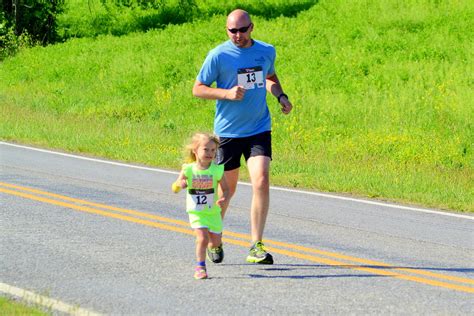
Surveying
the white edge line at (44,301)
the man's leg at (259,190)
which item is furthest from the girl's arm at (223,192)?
the white edge line at (44,301)

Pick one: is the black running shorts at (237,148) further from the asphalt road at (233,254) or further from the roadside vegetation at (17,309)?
the roadside vegetation at (17,309)

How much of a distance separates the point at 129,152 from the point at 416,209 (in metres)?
7.11

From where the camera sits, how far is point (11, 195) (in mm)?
12156

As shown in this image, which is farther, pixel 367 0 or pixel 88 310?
pixel 367 0

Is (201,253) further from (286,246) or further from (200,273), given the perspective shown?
(286,246)

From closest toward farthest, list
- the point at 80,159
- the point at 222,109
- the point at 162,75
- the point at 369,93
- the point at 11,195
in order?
the point at 222,109 → the point at 11,195 → the point at 80,159 → the point at 369,93 → the point at 162,75

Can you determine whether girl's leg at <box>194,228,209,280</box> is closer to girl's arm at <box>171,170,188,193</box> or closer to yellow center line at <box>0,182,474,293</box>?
girl's arm at <box>171,170,188,193</box>

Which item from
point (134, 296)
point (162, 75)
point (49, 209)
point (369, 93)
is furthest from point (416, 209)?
point (162, 75)

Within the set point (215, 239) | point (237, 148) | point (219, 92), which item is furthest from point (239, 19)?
point (215, 239)

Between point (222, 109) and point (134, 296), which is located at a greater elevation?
point (222, 109)

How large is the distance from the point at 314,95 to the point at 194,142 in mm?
16380

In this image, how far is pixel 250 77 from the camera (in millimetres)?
8289

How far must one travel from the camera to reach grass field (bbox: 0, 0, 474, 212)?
16844 millimetres

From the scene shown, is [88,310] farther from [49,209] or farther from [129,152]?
[129,152]
